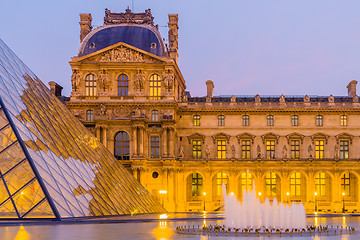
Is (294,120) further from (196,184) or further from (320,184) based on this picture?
(196,184)

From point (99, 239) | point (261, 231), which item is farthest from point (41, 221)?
point (261, 231)

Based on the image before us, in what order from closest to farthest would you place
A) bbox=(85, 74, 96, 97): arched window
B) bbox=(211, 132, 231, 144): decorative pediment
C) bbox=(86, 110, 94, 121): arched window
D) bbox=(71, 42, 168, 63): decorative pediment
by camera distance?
bbox=(71, 42, 168, 63): decorative pediment → bbox=(86, 110, 94, 121): arched window → bbox=(85, 74, 96, 97): arched window → bbox=(211, 132, 231, 144): decorative pediment

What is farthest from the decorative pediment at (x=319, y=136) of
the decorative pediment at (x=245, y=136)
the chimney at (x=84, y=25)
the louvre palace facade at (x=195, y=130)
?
the chimney at (x=84, y=25)

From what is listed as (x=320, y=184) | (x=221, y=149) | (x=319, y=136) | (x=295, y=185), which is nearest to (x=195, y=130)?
(x=221, y=149)

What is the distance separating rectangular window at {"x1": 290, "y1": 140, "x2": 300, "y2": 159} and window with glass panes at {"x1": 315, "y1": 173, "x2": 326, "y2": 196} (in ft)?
9.99

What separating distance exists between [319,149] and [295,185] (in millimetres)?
4510

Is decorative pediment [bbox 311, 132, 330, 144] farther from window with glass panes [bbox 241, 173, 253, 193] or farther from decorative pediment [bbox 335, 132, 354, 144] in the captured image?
window with glass panes [bbox 241, 173, 253, 193]

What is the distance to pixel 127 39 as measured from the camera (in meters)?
61.5

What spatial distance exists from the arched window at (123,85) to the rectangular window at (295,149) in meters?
18.1

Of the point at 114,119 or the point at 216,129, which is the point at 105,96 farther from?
the point at 216,129

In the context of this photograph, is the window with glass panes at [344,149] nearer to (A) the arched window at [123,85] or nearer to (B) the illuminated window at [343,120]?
(B) the illuminated window at [343,120]

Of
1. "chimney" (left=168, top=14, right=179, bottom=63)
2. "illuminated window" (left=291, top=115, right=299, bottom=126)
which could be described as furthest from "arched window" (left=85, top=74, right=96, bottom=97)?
"illuminated window" (left=291, top=115, right=299, bottom=126)

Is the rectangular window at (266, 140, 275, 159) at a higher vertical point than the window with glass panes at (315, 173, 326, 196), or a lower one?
higher

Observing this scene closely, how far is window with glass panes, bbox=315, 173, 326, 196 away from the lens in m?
63.0
